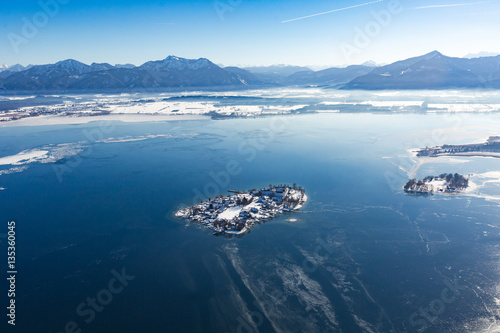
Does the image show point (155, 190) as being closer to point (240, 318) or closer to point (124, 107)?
point (240, 318)

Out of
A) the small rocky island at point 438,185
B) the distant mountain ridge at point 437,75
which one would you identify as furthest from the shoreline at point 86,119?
the distant mountain ridge at point 437,75

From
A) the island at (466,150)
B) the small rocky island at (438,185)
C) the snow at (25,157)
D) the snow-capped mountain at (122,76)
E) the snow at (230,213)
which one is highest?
the snow-capped mountain at (122,76)

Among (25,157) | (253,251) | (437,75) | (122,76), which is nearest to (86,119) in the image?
(25,157)

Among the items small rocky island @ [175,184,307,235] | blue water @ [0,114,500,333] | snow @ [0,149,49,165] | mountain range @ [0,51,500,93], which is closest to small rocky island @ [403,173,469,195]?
blue water @ [0,114,500,333]

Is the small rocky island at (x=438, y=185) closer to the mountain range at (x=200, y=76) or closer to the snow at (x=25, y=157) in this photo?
the snow at (x=25, y=157)

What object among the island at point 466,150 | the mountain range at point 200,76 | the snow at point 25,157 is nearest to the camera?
the snow at point 25,157

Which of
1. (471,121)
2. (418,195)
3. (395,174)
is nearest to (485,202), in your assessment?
(418,195)
